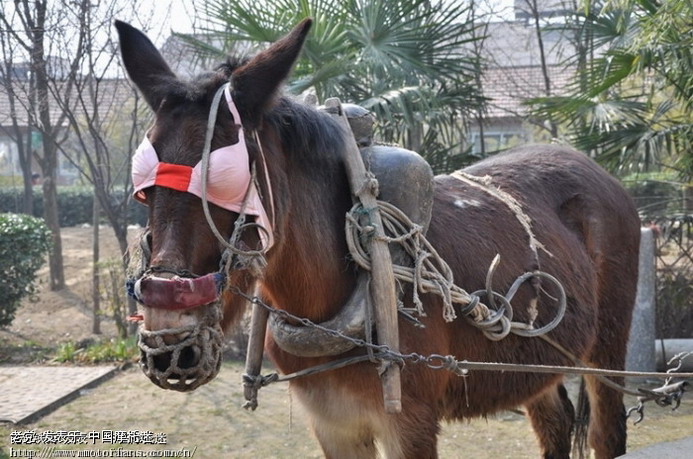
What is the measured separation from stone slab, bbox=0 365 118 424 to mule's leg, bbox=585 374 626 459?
14.6ft

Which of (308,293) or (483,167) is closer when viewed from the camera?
(308,293)

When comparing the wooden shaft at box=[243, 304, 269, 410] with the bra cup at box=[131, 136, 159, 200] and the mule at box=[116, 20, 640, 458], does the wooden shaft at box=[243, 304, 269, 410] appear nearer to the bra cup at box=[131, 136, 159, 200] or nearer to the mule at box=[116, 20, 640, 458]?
the mule at box=[116, 20, 640, 458]

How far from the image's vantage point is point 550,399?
4.33m

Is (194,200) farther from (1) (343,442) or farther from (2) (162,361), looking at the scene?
(1) (343,442)

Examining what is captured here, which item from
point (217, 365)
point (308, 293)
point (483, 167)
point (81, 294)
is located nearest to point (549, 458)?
point (483, 167)

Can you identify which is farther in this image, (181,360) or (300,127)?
(300,127)

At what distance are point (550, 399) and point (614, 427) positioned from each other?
0.40m

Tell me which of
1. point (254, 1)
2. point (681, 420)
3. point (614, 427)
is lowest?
point (681, 420)

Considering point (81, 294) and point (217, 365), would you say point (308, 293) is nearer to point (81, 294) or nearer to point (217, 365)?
point (217, 365)

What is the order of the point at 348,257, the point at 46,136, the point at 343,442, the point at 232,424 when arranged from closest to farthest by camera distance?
the point at 348,257 < the point at 343,442 < the point at 232,424 < the point at 46,136

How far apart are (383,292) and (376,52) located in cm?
487

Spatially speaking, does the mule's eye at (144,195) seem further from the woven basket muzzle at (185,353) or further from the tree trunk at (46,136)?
the tree trunk at (46,136)

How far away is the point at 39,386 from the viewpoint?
6.95 metres

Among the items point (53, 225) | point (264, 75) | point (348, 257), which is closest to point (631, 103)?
point (348, 257)
